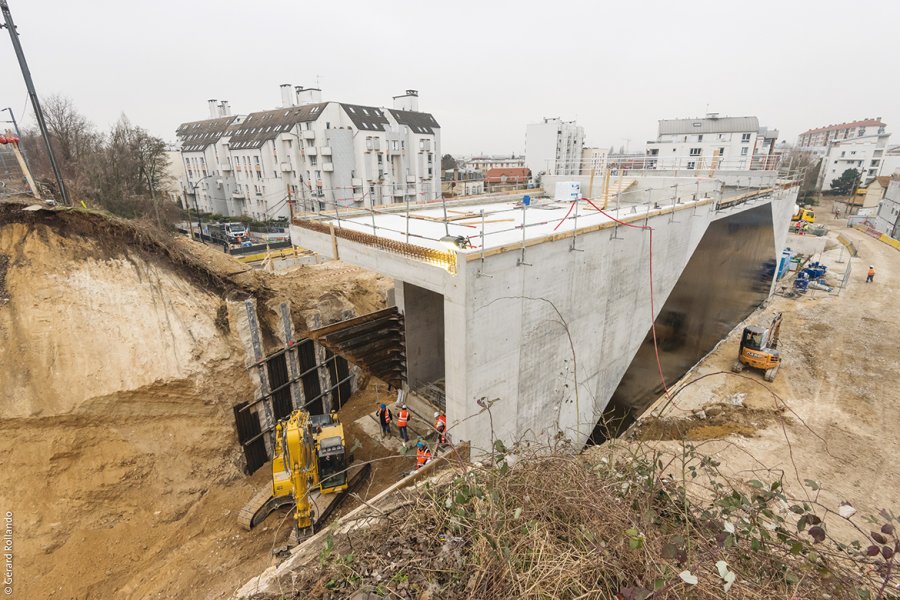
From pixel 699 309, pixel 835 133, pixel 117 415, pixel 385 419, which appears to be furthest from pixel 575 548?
pixel 835 133

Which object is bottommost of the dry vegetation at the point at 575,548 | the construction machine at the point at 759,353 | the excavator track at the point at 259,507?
the excavator track at the point at 259,507

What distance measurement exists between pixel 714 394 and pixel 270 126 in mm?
44103

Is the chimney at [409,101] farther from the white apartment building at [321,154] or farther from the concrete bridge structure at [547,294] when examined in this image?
the concrete bridge structure at [547,294]

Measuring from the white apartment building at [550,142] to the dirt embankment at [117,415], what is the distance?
178 ft

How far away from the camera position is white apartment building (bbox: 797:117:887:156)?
347 feet

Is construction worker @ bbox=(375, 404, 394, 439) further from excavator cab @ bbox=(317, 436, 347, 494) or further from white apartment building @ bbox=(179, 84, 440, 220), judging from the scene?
white apartment building @ bbox=(179, 84, 440, 220)

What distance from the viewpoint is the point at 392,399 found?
14.9 meters

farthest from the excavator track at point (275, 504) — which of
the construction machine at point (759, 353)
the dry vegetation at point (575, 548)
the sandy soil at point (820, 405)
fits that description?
the construction machine at point (759, 353)

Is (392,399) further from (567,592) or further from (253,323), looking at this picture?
(567,592)

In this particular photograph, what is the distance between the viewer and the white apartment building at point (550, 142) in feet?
198

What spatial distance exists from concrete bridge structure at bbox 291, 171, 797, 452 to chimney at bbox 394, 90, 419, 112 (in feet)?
126

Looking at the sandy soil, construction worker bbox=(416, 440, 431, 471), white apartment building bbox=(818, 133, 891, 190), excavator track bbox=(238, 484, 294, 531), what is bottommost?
the sandy soil

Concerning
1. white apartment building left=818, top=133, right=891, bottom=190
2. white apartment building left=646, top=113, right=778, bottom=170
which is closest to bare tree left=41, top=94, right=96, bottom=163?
white apartment building left=646, top=113, right=778, bottom=170

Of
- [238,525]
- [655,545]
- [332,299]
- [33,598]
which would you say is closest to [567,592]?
[655,545]
